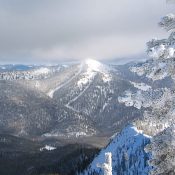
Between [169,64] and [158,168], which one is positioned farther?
[158,168]

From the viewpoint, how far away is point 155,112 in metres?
23.1

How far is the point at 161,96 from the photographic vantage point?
22594mm

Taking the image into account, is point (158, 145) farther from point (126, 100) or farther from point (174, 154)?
point (126, 100)

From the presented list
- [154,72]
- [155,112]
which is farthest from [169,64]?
[155,112]

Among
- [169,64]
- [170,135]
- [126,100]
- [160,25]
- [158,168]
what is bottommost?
[158,168]

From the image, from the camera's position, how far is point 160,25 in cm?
2233

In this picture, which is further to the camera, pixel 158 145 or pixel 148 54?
pixel 158 145

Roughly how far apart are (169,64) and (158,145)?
12.1 ft

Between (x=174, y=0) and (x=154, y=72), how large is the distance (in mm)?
3365

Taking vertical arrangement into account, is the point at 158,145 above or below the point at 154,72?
below

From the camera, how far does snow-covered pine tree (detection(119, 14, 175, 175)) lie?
21.9m

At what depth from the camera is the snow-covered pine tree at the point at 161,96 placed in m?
21.9

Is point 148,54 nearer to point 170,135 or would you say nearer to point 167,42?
point 167,42

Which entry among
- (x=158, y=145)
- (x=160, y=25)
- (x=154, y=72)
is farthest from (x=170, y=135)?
(x=160, y=25)
